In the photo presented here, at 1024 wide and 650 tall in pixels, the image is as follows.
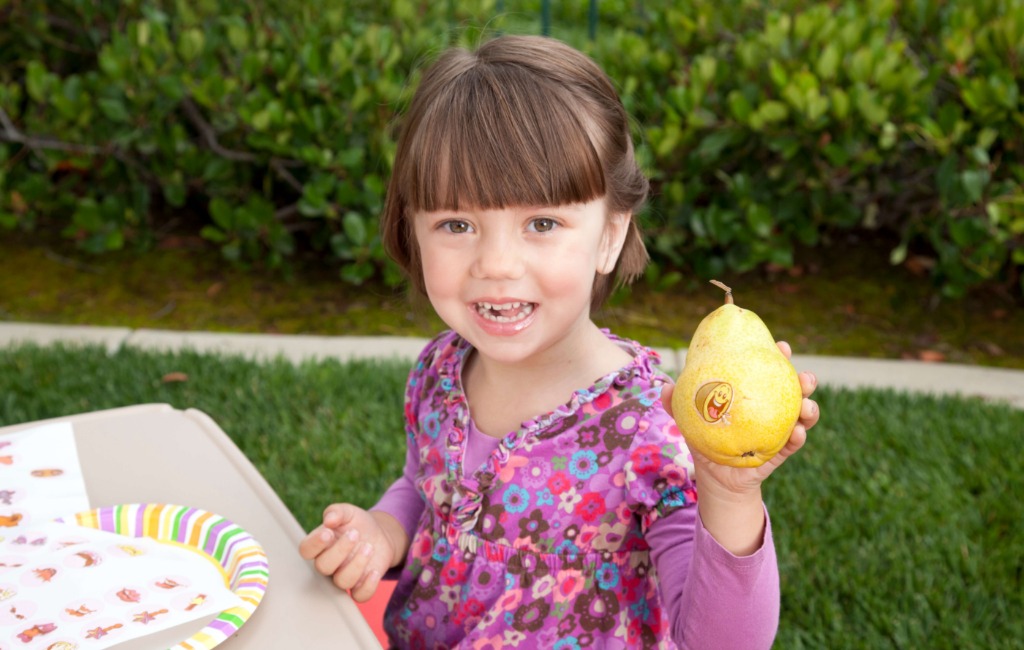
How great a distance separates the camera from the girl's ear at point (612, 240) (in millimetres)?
1614

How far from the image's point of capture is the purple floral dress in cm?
153

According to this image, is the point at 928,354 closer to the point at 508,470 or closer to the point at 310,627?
the point at 508,470

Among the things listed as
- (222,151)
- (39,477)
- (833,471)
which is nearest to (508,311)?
(39,477)

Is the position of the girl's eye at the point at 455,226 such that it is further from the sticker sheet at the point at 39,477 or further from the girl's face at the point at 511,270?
the sticker sheet at the point at 39,477

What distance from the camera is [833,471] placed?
3021 millimetres

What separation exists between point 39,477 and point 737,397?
3.34 feet

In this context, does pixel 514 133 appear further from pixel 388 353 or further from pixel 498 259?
pixel 388 353

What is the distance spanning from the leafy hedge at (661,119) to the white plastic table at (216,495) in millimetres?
2269

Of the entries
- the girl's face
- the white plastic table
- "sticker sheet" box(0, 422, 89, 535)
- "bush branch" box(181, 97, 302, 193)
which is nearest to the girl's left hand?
the girl's face

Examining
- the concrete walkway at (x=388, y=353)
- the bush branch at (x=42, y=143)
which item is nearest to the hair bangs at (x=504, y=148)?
the concrete walkway at (x=388, y=353)

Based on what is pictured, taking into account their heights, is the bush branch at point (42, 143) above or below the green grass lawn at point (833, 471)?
above

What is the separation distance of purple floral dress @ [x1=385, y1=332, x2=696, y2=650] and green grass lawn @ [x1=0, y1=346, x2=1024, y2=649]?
0.98m

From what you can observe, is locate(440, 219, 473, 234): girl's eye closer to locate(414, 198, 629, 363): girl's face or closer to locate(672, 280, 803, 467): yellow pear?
locate(414, 198, 629, 363): girl's face

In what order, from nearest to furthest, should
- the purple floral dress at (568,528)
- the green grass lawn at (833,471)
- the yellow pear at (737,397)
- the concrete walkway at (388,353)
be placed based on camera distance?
1. the yellow pear at (737,397)
2. the purple floral dress at (568,528)
3. the green grass lawn at (833,471)
4. the concrete walkway at (388,353)
